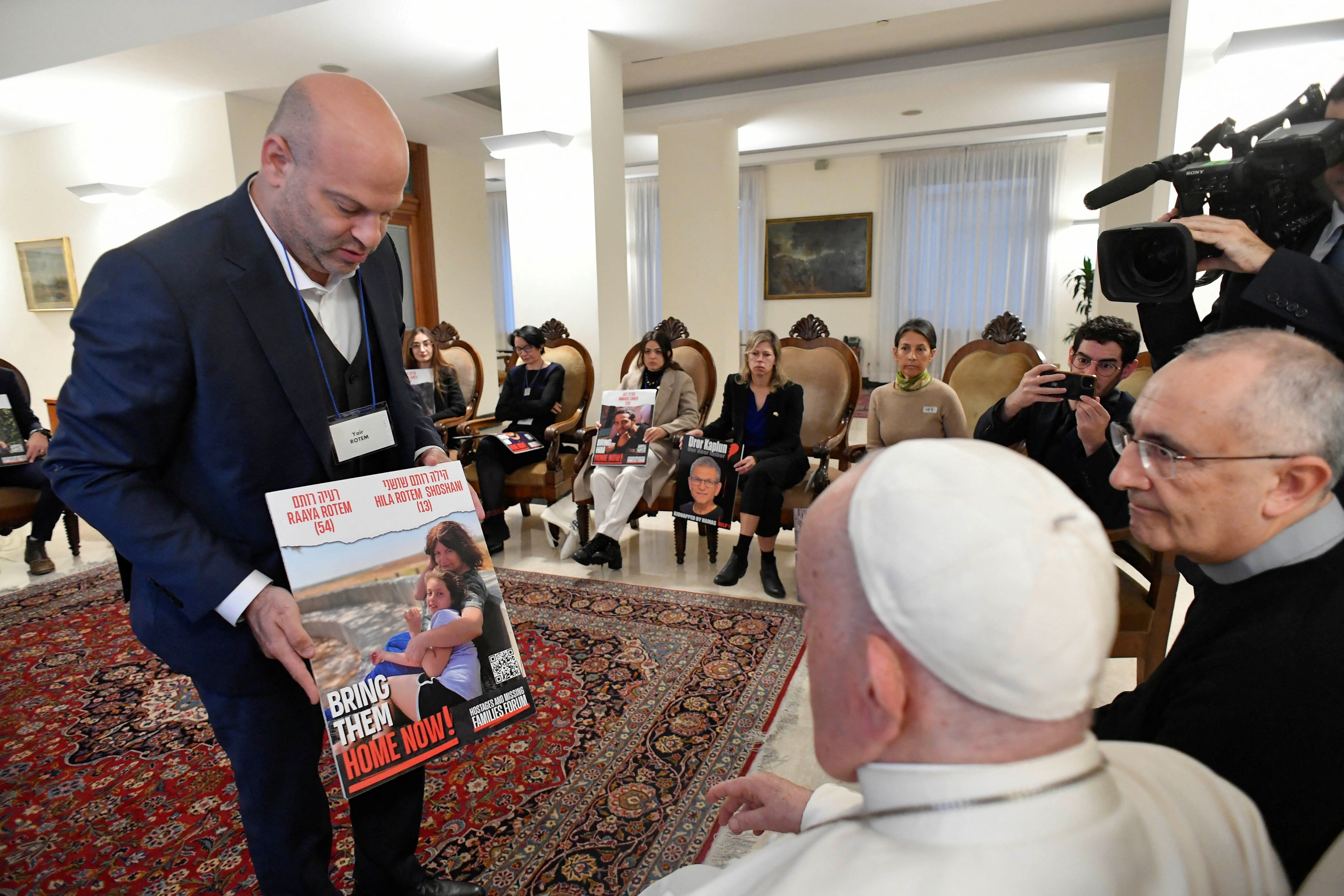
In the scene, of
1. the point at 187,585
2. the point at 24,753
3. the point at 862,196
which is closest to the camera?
the point at 187,585

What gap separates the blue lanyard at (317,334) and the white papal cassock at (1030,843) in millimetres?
998

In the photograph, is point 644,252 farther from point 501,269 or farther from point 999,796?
point 999,796

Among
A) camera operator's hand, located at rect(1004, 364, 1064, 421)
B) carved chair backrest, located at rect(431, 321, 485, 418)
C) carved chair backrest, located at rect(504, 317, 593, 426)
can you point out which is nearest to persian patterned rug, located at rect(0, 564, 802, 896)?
camera operator's hand, located at rect(1004, 364, 1064, 421)

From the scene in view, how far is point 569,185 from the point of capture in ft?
16.9

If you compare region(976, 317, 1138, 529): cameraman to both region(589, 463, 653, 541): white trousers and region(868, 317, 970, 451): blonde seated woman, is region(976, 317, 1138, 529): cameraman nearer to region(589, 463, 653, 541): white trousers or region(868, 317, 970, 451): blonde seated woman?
region(868, 317, 970, 451): blonde seated woman

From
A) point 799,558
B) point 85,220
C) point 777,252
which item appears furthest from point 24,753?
point 777,252

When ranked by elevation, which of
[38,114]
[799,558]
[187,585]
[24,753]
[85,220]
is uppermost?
[38,114]

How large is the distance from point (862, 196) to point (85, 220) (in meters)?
9.33

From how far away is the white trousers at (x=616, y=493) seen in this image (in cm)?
386

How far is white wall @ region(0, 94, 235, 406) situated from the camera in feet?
21.3

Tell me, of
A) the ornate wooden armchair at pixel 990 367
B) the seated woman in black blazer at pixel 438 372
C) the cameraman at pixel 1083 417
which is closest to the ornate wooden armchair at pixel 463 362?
the seated woman in black blazer at pixel 438 372

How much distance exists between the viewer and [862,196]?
34.0 ft

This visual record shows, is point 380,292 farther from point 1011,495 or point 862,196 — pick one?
point 862,196

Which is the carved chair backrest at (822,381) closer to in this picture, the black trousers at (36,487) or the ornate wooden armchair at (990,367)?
the ornate wooden armchair at (990,367)
